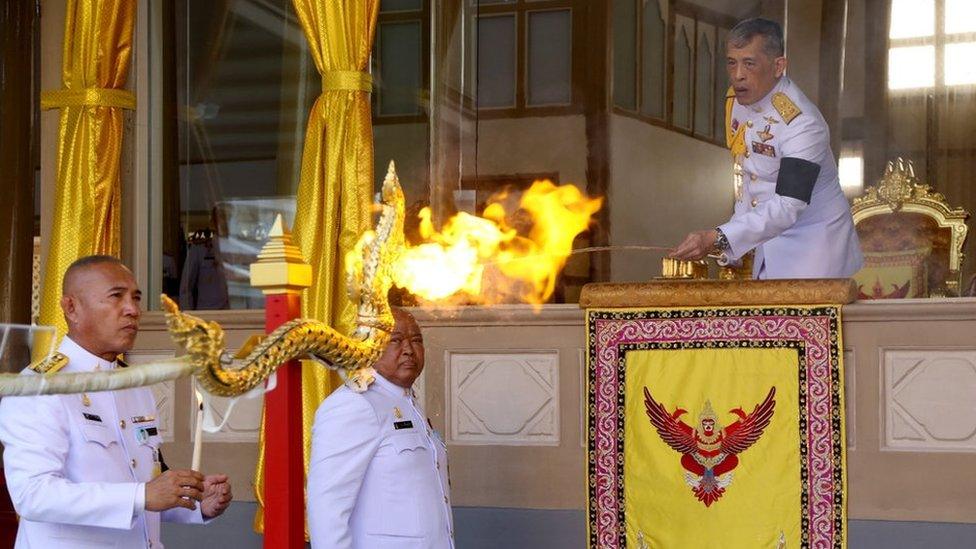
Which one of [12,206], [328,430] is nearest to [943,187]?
[12,206]

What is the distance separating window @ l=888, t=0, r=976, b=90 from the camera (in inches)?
375

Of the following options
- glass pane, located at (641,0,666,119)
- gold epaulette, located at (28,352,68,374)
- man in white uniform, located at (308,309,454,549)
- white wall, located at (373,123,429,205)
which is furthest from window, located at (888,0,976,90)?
gold epaulette, located at (28,352,68,374)

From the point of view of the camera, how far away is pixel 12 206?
8.23m

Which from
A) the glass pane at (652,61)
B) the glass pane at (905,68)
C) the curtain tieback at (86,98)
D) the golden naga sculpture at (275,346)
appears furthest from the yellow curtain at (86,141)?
the glass pane at (905,68)

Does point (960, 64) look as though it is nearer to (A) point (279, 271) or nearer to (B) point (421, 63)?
(B) point (421, 63)

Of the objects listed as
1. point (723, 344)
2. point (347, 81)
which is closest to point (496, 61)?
point (347, 81)

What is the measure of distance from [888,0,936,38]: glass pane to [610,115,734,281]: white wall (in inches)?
57.8

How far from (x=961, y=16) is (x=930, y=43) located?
31 cm

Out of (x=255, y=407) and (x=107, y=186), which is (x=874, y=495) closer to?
(x=255, y=407)

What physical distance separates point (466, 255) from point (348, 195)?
0.80m

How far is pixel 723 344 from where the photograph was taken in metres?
4.68

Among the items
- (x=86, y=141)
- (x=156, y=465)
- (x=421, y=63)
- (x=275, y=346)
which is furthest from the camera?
(x=421, y=63)

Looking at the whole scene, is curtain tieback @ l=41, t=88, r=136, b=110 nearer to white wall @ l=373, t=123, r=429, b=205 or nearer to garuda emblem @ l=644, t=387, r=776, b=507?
white wall @ l=373, t=123, r=429, b=205

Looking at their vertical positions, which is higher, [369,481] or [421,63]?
[421,63]
